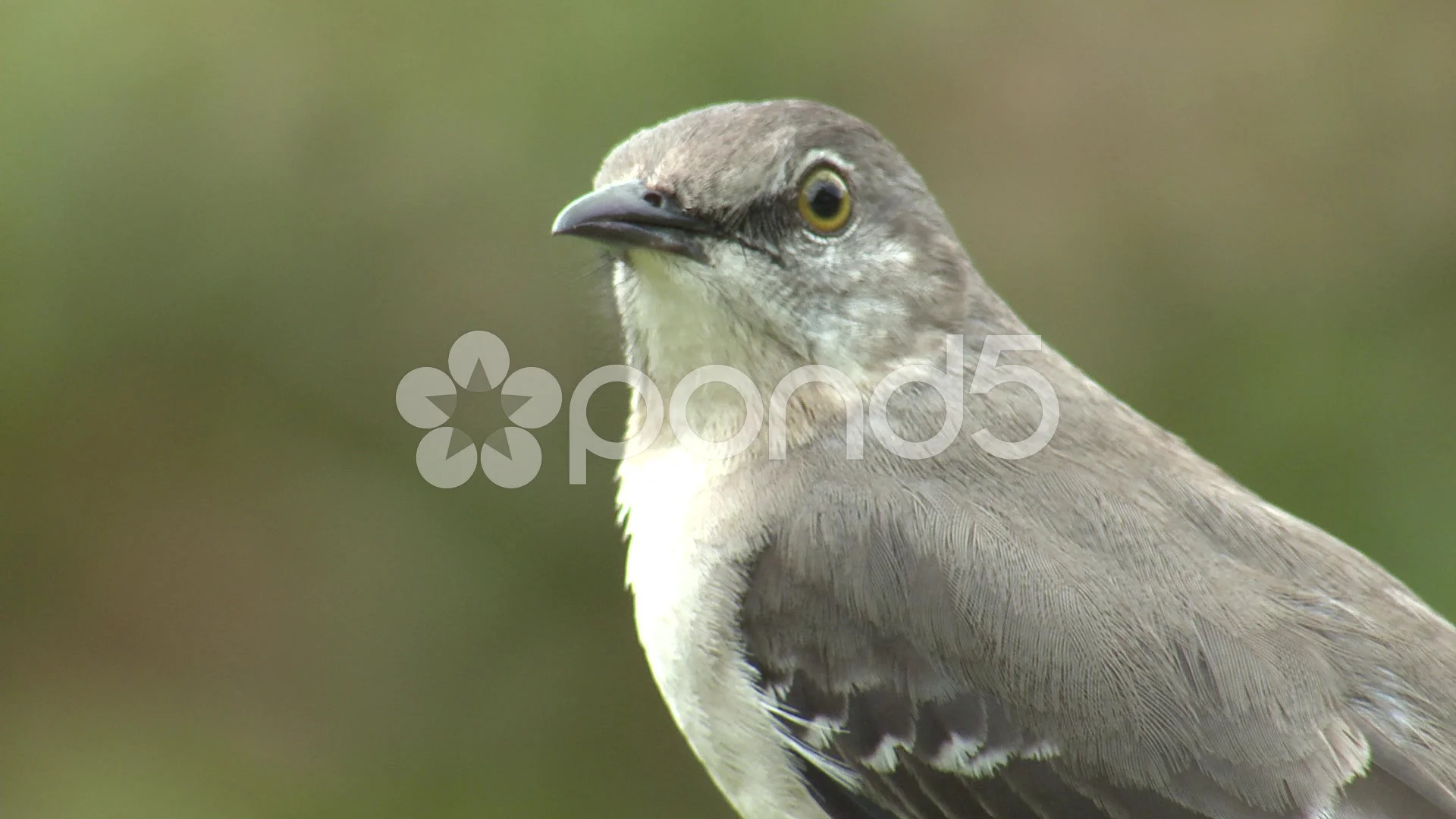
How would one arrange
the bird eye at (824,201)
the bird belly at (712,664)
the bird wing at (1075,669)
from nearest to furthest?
the bird wing at (1075,669) < the bird belly at (712,664) < the bird eye at (824,201)

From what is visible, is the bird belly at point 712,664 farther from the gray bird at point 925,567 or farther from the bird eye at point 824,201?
the bird eye at point 824,201

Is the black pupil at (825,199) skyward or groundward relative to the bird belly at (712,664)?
skyward

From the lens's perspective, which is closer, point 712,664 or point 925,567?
point 925,567

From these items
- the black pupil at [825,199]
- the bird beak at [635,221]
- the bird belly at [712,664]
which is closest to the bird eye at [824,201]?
the black pupil at [825,199]

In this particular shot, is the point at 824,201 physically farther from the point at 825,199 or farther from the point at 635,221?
the point at 635,221

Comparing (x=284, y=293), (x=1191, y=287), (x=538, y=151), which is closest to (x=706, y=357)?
(x=538, y=151)

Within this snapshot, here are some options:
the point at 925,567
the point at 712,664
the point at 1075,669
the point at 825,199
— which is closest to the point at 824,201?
the point at 825,199

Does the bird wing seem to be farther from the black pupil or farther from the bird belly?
the black pupil

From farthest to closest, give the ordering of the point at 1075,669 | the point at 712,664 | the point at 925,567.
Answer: the point at 712,664 < the point at 925,567 < the point at 1075,669
